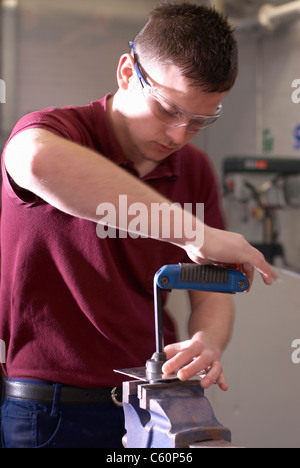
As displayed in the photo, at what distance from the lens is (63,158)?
680 mm

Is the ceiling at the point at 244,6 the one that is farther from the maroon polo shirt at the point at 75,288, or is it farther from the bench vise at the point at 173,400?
the bench vise at the point at 173,400

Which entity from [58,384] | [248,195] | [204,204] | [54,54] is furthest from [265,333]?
[54,54]

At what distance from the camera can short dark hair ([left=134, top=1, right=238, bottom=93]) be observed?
0.81 meters

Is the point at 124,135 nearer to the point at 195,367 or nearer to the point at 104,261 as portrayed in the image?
the point at 104,261

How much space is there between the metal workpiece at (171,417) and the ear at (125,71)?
1.56ft

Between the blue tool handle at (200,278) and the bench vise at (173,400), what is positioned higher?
the blue tool handle at (200,278)

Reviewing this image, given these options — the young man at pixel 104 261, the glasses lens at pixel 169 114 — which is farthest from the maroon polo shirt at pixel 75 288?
the glasses lens at pixel 169 114

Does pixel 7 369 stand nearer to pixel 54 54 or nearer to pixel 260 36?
pixel 54 54

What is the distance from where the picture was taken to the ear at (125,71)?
0.88 meters

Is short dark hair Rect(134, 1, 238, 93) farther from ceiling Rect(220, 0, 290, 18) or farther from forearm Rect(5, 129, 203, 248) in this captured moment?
ceiling Rect(220, 0, 290, 18)

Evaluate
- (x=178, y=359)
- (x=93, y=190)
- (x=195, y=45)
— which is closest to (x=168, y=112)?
(x=195, y=45)

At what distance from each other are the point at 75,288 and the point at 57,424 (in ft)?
0.80

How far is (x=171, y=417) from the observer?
2.13 feet
